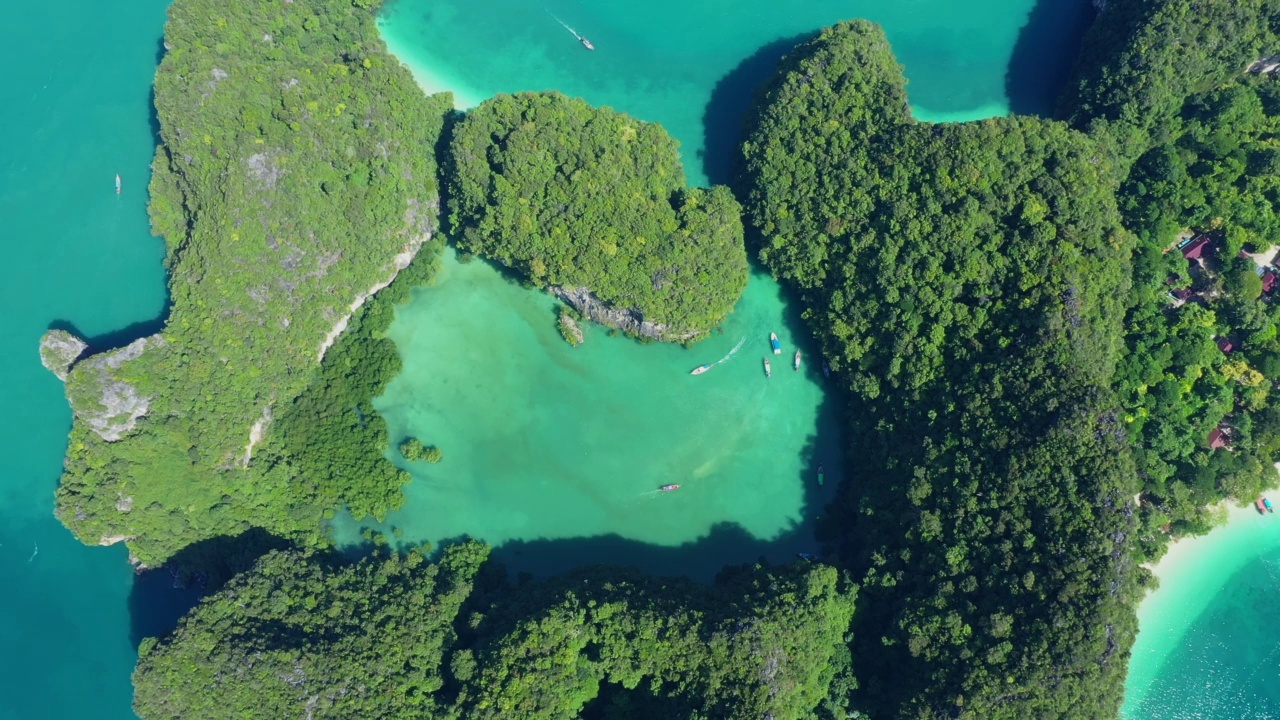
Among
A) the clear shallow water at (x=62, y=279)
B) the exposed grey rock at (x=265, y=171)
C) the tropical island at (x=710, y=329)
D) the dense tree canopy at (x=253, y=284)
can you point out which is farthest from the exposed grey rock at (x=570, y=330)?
the clear shallow water at (x=62, y=279)

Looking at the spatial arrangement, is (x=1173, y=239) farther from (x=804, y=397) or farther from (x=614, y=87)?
(x=614, y=87)

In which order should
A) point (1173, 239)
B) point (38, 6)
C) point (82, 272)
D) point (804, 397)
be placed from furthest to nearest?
point (38, 6) < point (82, 272) < point (804, 397) < point (1173, 239)

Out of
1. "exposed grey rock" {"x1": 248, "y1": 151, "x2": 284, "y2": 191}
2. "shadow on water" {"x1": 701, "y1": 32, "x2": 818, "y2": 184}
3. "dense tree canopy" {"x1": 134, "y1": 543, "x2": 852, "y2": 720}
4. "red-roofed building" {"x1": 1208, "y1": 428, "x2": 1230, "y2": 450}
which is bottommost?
"dense tree canopy" {"x1": 134, "y1": 543, "x2": 852, "y2": 720}

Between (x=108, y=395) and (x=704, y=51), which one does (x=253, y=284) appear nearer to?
(x=108, y=395)

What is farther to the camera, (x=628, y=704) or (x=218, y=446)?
(x=218, y=446)

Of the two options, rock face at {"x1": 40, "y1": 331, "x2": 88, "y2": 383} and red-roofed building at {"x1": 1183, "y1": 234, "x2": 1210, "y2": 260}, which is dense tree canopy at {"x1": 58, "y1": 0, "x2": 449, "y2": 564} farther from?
red-roofed building at {"x1": 1183, "y1": 234, "x2": 1210, "y2": 260}

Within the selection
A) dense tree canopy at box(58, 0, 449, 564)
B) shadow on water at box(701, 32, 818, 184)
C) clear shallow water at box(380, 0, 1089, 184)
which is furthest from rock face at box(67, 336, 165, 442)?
shadow on water at box(701, 32, 818, 184)

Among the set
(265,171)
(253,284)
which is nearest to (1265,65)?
(265,171)

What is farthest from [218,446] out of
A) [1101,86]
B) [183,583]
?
[1101,86]
